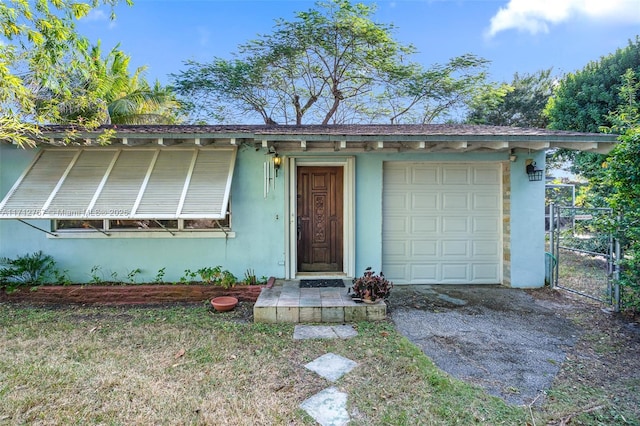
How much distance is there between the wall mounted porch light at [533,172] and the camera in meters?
6.98

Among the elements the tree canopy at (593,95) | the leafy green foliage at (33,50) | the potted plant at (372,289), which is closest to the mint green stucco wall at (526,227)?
the potted plant at (372,289)

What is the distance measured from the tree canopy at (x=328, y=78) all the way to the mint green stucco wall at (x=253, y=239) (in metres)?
12.1

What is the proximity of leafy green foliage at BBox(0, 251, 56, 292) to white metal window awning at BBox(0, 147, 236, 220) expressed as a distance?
136cm

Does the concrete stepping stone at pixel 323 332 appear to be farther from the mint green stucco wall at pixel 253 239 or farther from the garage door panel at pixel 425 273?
the garage door panel at pixel 425 273

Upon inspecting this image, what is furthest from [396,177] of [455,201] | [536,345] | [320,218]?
[536,345]

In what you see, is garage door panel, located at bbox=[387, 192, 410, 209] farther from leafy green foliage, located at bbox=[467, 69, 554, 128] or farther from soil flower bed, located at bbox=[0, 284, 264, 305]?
leafy green foliage, located at bbox=[467, 69, 554, 128]

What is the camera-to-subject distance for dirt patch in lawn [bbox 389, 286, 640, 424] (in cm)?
322

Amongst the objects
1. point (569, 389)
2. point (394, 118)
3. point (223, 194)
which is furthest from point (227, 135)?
point (394, 118)

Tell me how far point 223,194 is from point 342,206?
281cm

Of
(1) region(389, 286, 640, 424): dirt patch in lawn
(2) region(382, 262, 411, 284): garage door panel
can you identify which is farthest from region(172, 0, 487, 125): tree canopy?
(1) region(389, 286, 640, 424): dirt patch in lawn

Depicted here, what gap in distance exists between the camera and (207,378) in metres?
3.56

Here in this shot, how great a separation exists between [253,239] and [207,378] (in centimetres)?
363

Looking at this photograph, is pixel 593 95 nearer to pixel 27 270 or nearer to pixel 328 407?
pixel 328 407

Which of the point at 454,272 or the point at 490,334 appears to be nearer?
the point at 490,334
